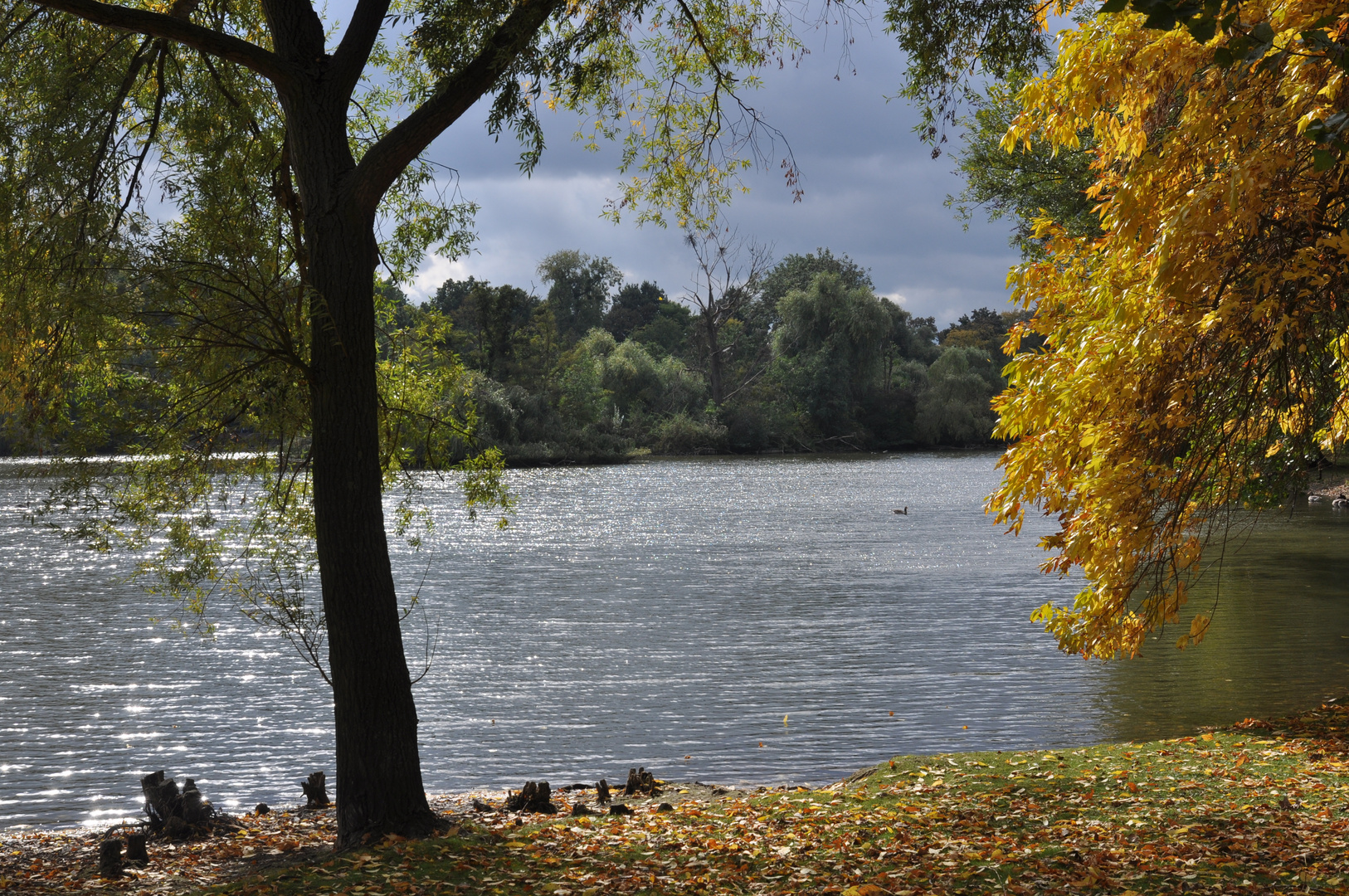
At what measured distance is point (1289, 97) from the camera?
17.9 ft

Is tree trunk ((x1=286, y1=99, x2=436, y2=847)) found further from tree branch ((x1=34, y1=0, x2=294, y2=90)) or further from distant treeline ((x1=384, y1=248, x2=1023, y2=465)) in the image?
distant treeline ((x1=384, y1=248, x2=1023, y2=465))

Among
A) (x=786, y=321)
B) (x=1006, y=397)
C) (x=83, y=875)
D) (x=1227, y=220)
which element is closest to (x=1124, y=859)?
(x=1006, y=397)

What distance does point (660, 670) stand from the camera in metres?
16.2

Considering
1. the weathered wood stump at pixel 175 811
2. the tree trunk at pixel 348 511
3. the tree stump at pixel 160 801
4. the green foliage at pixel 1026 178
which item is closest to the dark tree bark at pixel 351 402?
the tree trunk at pixel 348 511

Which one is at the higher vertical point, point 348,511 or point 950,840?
point 348,511

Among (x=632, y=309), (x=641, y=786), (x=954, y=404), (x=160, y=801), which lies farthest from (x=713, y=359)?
(x=160, y=801)

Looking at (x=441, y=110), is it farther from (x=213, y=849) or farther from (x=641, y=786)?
(x=641, y=786)

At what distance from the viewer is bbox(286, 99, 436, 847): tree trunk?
7.64 m

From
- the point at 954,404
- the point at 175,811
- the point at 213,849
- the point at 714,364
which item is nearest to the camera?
the point at 213,849

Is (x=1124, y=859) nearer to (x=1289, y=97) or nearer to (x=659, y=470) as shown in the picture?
(x=1289, y=97)

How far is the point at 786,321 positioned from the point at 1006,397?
252 ft

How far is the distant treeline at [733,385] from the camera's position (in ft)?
234

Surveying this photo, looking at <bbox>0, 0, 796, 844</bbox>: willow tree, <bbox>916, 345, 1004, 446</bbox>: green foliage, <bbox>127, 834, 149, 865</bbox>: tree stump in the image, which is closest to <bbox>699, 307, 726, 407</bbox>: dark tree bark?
<bbox>916, 345, 1004, 446</bbox>: green foliage

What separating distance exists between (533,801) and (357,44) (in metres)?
6.35
